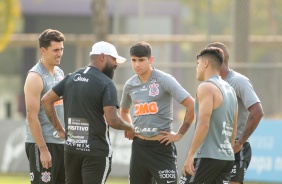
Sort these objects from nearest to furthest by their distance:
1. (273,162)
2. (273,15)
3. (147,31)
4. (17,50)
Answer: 1. (273,162)
2. (273,15)
3. (147,31)
4. (17,50)

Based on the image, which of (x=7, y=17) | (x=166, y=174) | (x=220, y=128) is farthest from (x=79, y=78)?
(x=7, y=17)

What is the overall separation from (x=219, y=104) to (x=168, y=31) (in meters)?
27.0

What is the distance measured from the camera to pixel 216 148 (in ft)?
33.1

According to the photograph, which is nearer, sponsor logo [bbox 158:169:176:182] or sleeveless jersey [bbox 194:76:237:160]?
sleeveless jersey [bbox 194:76:237:160]

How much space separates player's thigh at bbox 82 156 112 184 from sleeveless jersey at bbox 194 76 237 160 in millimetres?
1110

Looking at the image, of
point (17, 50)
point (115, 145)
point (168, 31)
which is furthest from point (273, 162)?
point (17, 50)

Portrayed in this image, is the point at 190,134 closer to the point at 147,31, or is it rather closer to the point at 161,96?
the point at 161,96

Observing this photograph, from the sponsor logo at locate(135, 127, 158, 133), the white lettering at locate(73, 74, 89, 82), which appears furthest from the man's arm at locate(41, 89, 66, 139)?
the sponsor logo at locate(135, 127, 158, 133)

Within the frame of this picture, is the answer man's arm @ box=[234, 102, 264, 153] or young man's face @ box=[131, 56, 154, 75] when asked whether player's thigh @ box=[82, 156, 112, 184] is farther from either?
man's arm @ box=[234, 102, 264, 153]

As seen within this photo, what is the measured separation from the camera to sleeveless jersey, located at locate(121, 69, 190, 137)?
11.6 metres

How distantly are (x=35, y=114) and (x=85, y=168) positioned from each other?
1.06 meters

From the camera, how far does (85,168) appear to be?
1044cm

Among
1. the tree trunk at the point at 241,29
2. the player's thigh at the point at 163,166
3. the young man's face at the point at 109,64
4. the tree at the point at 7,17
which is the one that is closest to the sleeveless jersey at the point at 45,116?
the young man's face at the point at 109,64

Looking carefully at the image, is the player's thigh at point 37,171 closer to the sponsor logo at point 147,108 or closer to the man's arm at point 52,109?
the man's arm at point 52,109
